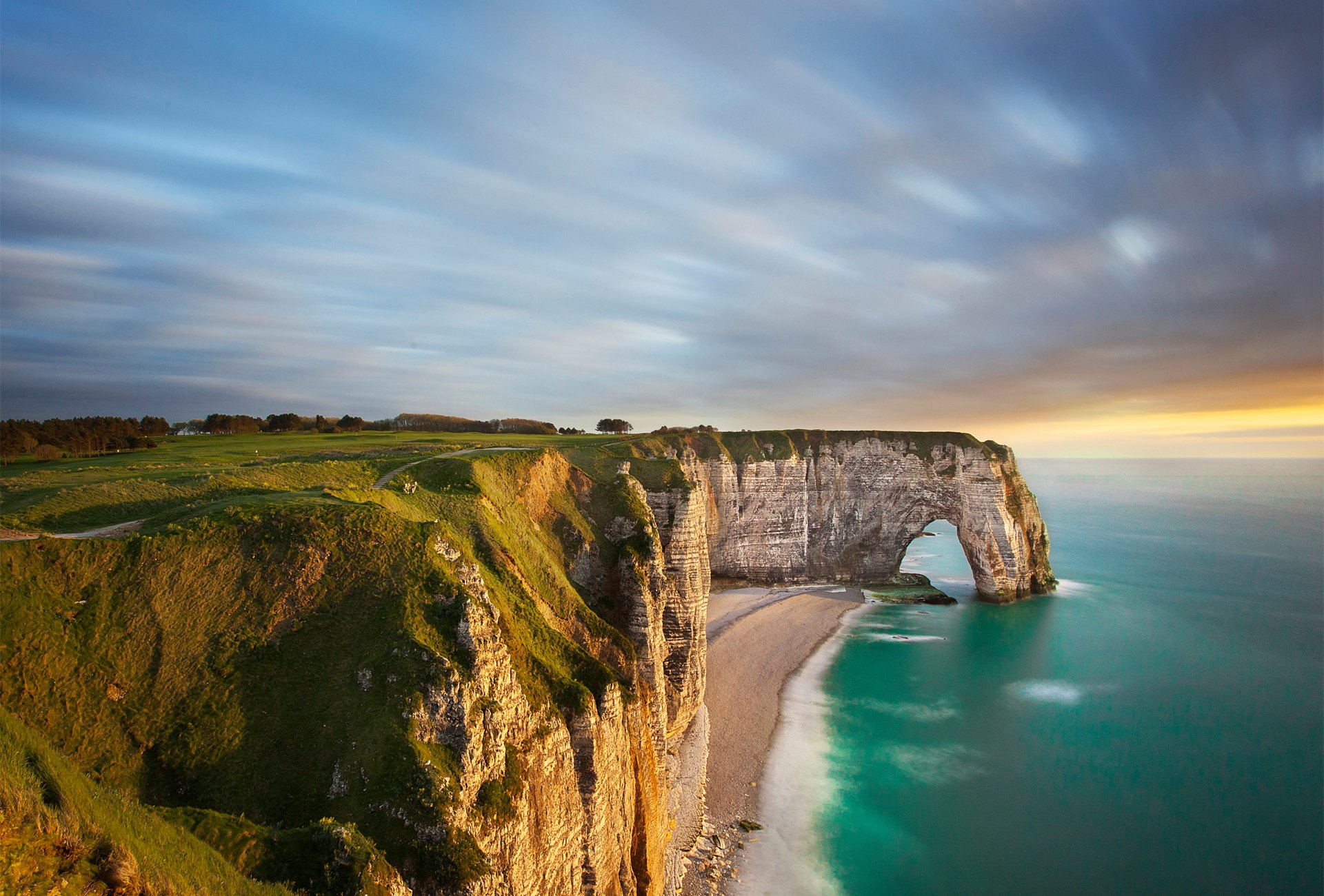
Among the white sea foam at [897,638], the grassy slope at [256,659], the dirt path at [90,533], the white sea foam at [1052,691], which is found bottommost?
the white sea foam at [1052,691]

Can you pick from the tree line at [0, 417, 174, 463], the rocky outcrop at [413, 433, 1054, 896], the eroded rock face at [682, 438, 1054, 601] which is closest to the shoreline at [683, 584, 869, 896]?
the rocky outcrop at [413, 433, 1054, 896]

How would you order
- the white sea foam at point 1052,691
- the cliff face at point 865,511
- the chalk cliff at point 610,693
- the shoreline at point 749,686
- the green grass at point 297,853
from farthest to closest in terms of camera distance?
the cliff face at point 865,511 < the white sea foam at point 1052,691 < the shoreline at point 749,686 < the chalk cliff at point 610,693 < the green grass at point 297,853

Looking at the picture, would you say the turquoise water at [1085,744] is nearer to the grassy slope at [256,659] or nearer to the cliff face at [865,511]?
the cliff face at [865,511]

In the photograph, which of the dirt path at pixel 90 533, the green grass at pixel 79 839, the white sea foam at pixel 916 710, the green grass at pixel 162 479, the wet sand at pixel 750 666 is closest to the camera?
the green grass at pixel 79 839

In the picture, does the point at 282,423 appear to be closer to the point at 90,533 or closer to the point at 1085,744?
the point at 90,533

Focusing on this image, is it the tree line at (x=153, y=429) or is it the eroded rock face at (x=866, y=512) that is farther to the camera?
the eroded rock face at (x=866, y=512)

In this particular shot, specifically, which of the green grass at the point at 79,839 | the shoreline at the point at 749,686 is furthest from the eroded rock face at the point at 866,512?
the green grass at the point at 79,839

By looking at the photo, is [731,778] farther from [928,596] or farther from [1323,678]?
[1323,678]

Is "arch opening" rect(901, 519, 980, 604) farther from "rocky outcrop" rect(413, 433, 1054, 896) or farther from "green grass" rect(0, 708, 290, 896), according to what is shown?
"green grass" rect(0, 708, 290, 896)

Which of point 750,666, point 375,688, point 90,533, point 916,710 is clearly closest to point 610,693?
point 375,688
